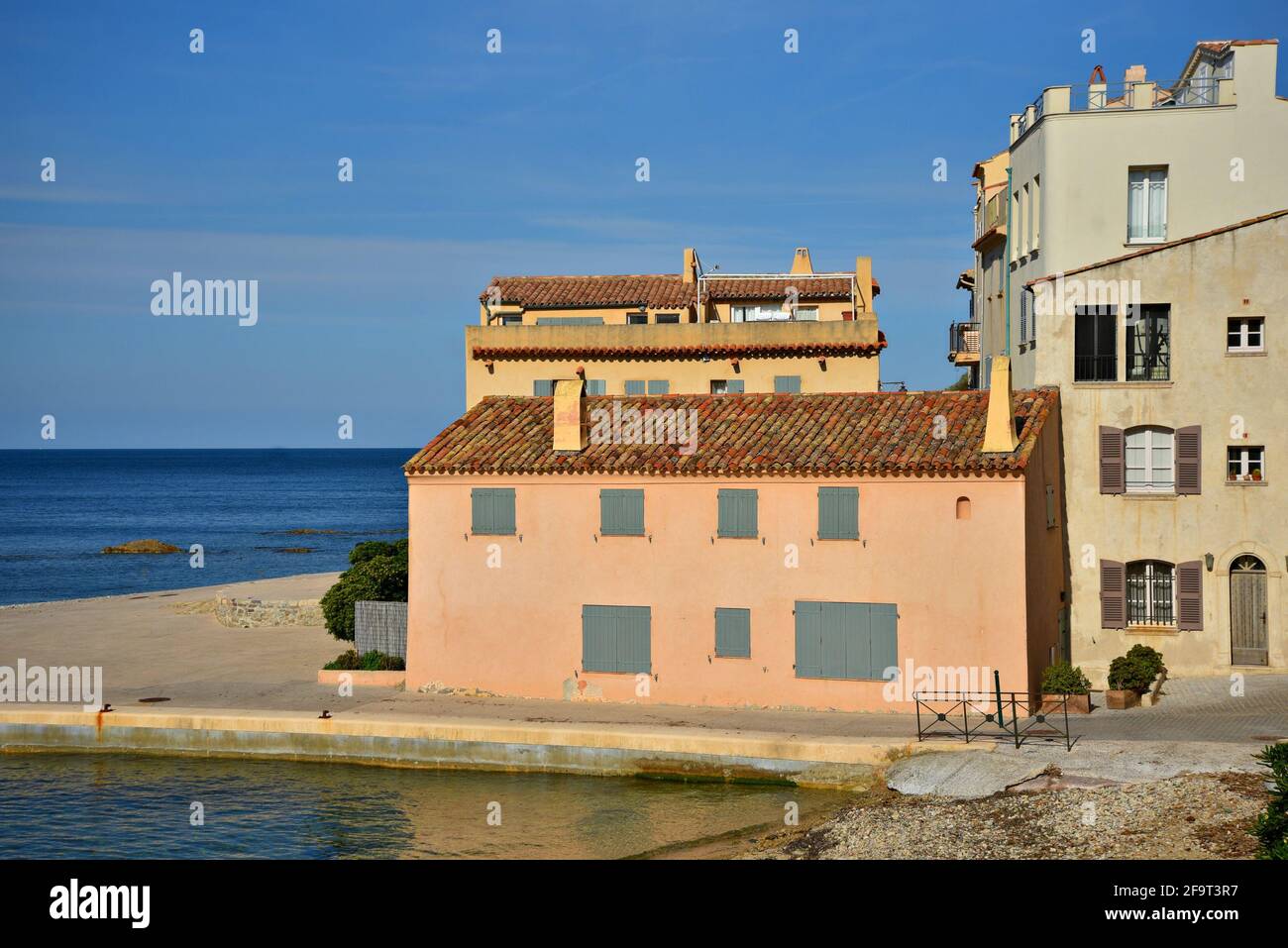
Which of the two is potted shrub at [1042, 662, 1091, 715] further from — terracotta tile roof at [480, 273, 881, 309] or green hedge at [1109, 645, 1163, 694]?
terracotta tile roof at [480, 273, 881, 309]

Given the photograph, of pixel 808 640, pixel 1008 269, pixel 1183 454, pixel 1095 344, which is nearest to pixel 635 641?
pixel 808 640

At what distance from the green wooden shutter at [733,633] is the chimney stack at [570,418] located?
5149mm

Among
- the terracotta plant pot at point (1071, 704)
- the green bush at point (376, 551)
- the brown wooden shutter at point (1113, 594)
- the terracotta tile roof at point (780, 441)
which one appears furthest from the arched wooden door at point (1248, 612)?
the green bush at point (376, 551)

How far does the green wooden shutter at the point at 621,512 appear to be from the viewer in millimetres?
29438

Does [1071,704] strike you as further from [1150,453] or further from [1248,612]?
[1150,453]

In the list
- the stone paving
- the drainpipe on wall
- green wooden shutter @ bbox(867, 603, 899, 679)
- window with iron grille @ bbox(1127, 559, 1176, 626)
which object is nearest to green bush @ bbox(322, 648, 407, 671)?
the stone paving

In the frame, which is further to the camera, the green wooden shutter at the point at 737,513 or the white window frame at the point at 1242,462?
the white window frame at the point at 1242,462

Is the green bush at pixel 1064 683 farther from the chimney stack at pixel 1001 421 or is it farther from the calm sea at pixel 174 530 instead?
the calm sea at pixel 174 530

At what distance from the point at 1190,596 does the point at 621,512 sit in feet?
40.9

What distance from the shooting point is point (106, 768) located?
27078 millimetres

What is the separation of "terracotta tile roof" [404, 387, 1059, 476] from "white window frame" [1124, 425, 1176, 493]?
2.06 metres
